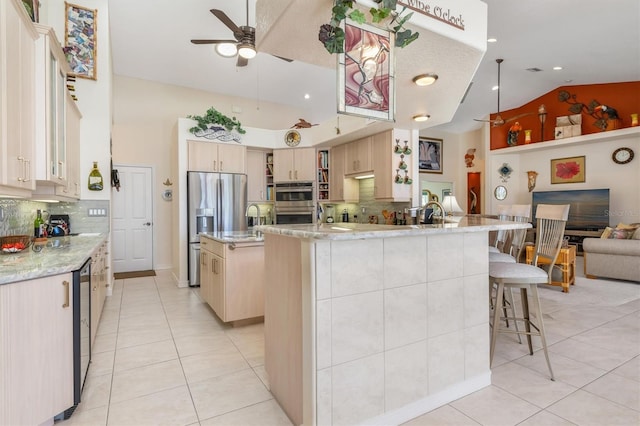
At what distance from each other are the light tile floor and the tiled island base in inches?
7.6

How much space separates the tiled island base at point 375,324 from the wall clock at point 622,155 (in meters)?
7.36

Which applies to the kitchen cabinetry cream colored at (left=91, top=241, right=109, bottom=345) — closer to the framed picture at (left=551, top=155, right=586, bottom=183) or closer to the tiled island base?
the tiled island base

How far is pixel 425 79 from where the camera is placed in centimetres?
258

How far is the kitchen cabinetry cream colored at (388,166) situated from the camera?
4902 millimetres

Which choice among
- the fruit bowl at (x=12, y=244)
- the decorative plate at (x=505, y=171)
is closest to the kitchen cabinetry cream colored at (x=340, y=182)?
the fruit bowl at (x=12, y=244)

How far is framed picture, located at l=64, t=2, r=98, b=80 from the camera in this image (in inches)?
158

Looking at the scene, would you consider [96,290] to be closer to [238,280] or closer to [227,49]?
[238,280]

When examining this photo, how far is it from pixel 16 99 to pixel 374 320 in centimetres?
247

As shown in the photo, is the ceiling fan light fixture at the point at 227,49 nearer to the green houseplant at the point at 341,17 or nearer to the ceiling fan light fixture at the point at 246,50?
the ceiling fan light fixture at the point at 246,50

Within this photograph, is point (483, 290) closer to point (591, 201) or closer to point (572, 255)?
point (572, 255)

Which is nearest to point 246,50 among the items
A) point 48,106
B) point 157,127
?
point 48,106

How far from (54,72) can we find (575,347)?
4792 mm

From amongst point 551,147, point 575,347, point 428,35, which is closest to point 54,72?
point 428,35

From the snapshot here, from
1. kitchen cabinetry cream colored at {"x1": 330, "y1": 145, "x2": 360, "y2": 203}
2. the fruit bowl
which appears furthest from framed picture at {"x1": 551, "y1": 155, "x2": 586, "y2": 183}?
the fruit bowl
